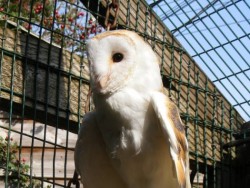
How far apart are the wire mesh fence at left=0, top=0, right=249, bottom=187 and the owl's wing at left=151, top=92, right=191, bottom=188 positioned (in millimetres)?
701

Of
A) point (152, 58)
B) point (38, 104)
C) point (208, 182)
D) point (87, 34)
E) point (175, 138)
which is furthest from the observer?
point (208, 182)

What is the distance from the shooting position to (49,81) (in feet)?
9.57

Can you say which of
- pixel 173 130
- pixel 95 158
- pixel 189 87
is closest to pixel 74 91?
pixel 95 158

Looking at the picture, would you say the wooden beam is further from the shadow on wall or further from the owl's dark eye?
the owl's dark eye

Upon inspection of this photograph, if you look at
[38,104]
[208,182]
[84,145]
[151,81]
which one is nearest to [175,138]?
[151,81]

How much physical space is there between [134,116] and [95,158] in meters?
0.29

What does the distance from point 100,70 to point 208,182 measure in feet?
4.69

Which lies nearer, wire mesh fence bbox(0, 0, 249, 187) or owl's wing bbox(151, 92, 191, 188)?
owl's wing bbox(151, 92, 191, 188)

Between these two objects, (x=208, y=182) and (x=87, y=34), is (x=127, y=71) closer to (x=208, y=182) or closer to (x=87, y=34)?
(x=87, y=34)

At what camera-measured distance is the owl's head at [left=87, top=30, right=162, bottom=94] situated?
231 centimetres

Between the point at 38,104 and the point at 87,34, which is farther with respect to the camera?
the point at 87,34

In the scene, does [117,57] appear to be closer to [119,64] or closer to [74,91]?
[119,64]

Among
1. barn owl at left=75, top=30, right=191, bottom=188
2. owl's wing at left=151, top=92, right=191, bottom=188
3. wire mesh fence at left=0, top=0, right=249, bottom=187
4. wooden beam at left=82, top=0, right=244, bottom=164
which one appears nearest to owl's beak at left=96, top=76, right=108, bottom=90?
barn owl at left=75, top=30, right=191, bottom=188

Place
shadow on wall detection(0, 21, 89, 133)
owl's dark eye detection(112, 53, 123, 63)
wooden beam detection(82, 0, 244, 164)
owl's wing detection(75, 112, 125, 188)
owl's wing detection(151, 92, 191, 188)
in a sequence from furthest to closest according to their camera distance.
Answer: wooden beam detection(82, 0, 244, 164)
shadow on wall detection(0, 21, 89, 133)
owl's wing detection(75, 112, 125, 188)
owl's dark eye detection(112, 53, 123, 63)
owl's wing detection(151, 92, 191, 188)
